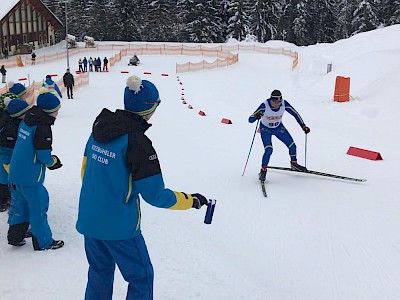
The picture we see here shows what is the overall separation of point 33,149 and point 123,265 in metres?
2.18

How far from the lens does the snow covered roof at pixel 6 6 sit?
45569 millimetres

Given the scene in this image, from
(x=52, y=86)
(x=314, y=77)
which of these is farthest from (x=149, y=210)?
(x=314, y=77)

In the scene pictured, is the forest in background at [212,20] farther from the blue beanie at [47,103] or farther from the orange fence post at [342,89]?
the blue beanie at [47,103]

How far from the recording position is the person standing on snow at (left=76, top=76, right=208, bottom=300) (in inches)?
130

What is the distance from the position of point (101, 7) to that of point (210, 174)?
62.2 m

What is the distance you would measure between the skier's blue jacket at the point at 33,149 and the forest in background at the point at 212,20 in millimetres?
60381

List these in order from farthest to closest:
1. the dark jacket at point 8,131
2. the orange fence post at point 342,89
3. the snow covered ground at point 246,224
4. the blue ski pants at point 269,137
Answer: the orange fence post at point 342,89, the blue ski pants at point 269,137, the dark jacket at point 8,131, the snow covered ground at point 246,224

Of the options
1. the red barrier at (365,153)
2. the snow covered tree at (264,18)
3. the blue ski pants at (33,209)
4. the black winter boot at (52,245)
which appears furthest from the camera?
the snow covered tree at (264,18)

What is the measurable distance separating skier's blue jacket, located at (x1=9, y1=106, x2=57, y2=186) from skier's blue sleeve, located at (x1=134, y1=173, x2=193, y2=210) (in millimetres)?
2087

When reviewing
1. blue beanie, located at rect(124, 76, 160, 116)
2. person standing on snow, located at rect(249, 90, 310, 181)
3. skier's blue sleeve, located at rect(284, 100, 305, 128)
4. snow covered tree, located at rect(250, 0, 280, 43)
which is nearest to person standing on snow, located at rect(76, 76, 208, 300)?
blue beanie, located at rect(124, 76, 160, 116)

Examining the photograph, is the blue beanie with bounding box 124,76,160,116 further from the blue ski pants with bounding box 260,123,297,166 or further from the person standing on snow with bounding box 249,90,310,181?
the blue ski pants with bounding box 260,123,297,166

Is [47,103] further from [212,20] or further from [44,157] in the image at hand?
[212,20]

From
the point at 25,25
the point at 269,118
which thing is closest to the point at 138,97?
the point at 269,118

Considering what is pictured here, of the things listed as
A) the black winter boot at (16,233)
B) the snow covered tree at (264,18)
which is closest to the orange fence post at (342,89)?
the black winter boot at (16,233)
